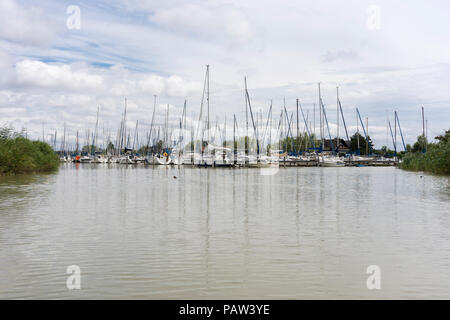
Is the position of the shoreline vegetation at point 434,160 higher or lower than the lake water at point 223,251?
higher

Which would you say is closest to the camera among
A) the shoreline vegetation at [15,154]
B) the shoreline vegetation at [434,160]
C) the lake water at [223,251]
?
the lake water at [223,251]

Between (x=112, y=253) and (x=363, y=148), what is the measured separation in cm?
13100

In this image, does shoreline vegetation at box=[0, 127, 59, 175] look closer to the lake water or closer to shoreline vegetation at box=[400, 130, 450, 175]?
the lake water

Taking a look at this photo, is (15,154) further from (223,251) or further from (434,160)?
(434,160)

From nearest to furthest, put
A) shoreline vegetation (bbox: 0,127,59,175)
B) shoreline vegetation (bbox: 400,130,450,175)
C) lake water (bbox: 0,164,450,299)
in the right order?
1. lake water (bbox: 0,164,450,299)
2. shoreline vegetation (bbox: 0,127,59,175)
3. shoreline vegetation (bbox: 400,130,450,175)

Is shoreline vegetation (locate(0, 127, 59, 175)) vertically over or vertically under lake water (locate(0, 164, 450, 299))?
over

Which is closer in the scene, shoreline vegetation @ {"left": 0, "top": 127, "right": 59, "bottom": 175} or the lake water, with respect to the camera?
the lake water

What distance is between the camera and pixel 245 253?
37.7 feet

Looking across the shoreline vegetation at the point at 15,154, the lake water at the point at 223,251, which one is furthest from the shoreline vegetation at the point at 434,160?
the shoreline vegetation at the point at 15,154

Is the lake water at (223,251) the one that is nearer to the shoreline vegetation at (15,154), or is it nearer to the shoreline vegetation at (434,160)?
the shoreline vegetation at (15,154)

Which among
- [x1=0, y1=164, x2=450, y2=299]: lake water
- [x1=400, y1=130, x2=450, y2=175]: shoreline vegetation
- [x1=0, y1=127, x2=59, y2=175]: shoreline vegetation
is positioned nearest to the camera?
[x1=0, y1=164, x2=450, y2=299]: lake water

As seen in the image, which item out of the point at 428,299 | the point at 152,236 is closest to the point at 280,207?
the point at 152,236

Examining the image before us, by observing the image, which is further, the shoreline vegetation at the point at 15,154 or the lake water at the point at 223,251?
the shoreline vegetation at the point at 15,154

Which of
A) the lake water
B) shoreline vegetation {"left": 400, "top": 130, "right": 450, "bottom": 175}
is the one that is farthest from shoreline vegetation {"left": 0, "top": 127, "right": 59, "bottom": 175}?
shoreline vegetation {"left": 400, "top": 130, "right": 450, "bottom": 175}
